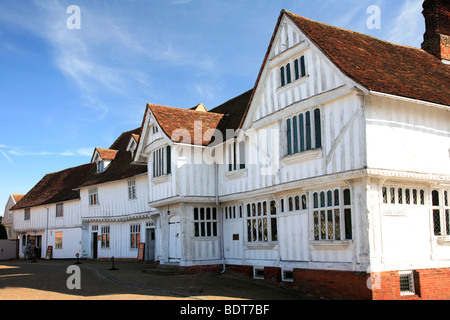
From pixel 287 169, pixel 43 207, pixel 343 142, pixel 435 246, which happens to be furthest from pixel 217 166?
pixel 43 207

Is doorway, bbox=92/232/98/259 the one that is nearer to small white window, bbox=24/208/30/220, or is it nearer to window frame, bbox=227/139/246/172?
small white window, bbox=24/208/30/220

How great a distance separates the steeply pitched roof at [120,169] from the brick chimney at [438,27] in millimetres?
16317

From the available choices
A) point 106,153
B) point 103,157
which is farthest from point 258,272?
point 106,153

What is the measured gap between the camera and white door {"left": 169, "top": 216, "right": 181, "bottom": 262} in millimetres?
19641

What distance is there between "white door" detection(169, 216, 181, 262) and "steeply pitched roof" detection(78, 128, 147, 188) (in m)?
6.96

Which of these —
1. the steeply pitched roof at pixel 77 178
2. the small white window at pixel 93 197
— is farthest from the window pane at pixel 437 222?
the small white window at pixel 93 197

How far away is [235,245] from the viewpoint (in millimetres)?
18703

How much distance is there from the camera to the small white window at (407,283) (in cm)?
1274

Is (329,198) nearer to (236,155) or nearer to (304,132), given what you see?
(304,132)

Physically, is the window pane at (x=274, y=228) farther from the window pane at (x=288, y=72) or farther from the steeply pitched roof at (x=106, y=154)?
the steeply pitched roof at (x=106, y=154)

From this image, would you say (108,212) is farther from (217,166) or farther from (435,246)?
(435,246)

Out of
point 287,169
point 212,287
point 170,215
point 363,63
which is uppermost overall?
point 363,63

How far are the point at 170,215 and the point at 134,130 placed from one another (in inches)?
646

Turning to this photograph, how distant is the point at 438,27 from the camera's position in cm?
1828
